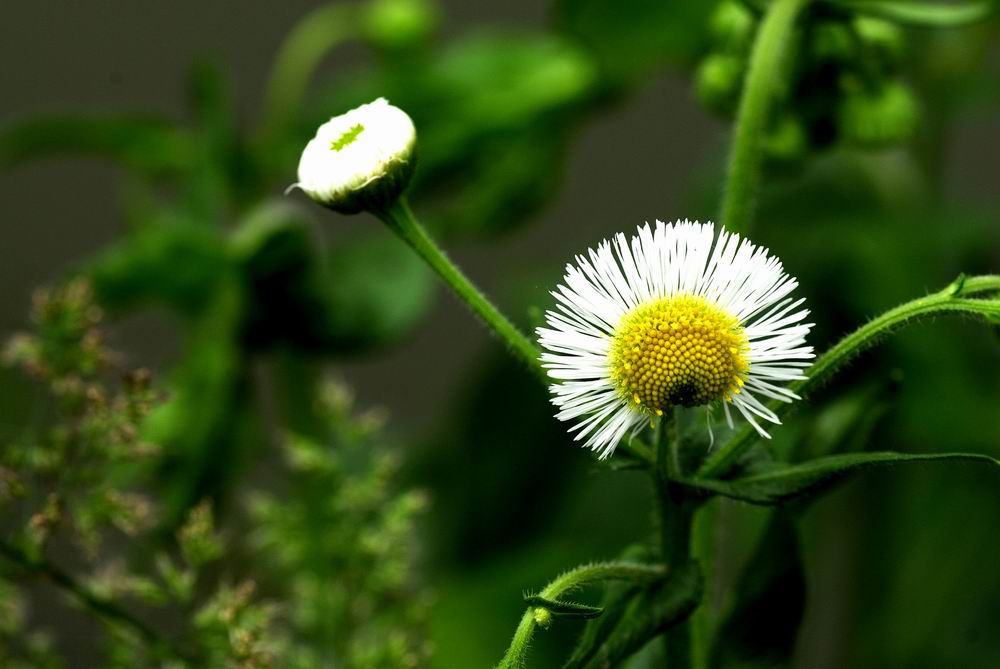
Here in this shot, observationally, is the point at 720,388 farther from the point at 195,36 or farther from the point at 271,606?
the point at 195,36

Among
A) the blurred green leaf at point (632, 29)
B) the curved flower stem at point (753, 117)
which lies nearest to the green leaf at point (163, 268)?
the blurred green leaf at point (632, 29)

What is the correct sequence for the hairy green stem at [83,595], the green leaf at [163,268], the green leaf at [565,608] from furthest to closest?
the green leaf at [163,268], the hairy green stem at [83,595], the green leaf at [565,608]

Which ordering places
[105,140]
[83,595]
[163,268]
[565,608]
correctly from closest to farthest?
[565,608]
[83,595]
[163,268]
[105,140]

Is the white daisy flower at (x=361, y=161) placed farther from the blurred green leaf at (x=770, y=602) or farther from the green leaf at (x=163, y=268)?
the green leaf at (x=163, y=268)

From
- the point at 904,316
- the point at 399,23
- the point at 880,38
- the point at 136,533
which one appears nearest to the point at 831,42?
the point at 880,38

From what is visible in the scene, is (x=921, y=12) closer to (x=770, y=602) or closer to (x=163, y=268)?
(x=770, y=602)

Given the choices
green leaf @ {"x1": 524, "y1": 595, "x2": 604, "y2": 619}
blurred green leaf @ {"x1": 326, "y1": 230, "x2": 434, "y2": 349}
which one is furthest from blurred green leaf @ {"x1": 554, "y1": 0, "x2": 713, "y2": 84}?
green leaf @ {"x1": 524, "y1": 595, "x2": 604, "y2": 619}

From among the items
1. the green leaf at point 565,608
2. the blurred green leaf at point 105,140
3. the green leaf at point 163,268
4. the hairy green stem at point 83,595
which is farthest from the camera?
the blurred green leaf at point 105,140
